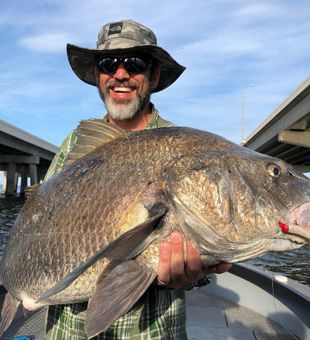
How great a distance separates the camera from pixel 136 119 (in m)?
3.27

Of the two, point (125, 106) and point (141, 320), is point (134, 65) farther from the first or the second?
point (141, 320)

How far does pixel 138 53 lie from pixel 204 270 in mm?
1795

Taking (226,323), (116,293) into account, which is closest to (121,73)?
(116,293)

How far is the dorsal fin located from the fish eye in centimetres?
96

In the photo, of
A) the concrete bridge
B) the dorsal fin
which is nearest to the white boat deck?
the dorsal fin

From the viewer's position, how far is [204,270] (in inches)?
96.0

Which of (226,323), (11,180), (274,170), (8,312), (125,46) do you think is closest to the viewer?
(274,170)

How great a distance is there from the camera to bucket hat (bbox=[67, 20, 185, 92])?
326 centimetres

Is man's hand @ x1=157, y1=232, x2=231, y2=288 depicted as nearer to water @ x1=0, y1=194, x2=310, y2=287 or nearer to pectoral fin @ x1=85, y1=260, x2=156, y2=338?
pectoral fin @ x1=85, y1=260, x2=156, y2=338

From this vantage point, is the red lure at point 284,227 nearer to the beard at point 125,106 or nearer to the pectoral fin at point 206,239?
the pectoral fin at point 206,239

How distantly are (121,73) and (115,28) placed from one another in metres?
0.45

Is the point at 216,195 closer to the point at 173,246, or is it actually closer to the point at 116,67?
the point at 173,246

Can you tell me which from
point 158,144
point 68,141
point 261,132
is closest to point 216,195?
point 158,144

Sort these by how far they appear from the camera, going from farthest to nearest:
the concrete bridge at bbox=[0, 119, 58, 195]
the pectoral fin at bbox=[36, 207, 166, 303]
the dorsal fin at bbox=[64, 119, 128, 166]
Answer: the concrete bridge at bbox=[0, 119, 58, 195], the dorsal fin at bbox=[64, 119, 128, 166], the pectoral fin at bbox=[36, 207, 166, 303]
